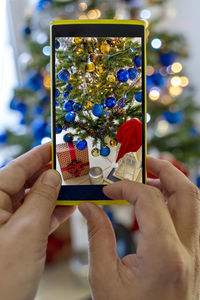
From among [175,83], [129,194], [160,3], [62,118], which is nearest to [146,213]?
[129,194]

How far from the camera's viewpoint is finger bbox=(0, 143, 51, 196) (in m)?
0.50

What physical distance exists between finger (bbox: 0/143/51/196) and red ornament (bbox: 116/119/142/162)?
17 cm

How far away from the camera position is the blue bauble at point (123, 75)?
0.48 m

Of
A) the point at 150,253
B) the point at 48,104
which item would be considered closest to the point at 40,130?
the point at 48,104

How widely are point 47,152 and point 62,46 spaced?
218 millimetres

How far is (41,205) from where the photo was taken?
41 cm

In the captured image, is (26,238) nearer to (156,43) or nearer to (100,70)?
(100,70)

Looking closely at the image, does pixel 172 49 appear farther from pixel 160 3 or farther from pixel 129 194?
pixel 129 194

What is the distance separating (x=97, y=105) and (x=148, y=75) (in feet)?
1.51

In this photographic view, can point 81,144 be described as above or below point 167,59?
below

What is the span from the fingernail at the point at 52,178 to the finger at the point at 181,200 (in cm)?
21

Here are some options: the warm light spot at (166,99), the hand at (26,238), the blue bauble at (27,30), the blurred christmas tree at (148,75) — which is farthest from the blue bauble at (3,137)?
the warm light spot at (166,99)

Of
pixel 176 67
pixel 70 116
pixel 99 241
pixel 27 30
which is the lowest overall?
pixel 99 241

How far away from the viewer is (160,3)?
3.34 feet
